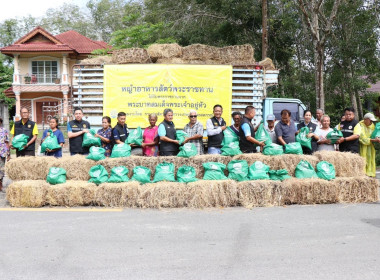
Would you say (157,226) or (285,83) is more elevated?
(285,83)

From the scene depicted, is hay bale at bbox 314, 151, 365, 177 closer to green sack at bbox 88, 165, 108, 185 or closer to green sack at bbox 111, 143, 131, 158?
green sack at bbox 111, 143, 131, 158

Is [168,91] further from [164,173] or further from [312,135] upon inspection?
[312,135]

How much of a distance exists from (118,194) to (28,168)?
6.69 ft

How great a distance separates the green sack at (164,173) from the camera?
7645 mm

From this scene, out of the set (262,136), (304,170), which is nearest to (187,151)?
(262,136)

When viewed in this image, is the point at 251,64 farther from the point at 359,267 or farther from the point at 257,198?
the point at 359,267

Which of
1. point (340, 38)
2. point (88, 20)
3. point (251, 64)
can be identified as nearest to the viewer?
point (251, 64)

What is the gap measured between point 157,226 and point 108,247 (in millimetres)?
1149

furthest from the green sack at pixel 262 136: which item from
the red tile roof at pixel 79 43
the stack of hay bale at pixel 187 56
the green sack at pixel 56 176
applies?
the red tile roof at pixel 79 43

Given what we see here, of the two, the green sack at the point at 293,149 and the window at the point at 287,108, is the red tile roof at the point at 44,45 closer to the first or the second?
the window at the point at 287,108

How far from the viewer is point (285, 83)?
24500 millimetres

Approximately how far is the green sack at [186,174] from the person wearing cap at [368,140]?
401cm

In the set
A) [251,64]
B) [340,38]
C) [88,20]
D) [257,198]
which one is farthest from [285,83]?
[88,20]

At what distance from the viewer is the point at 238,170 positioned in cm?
769
